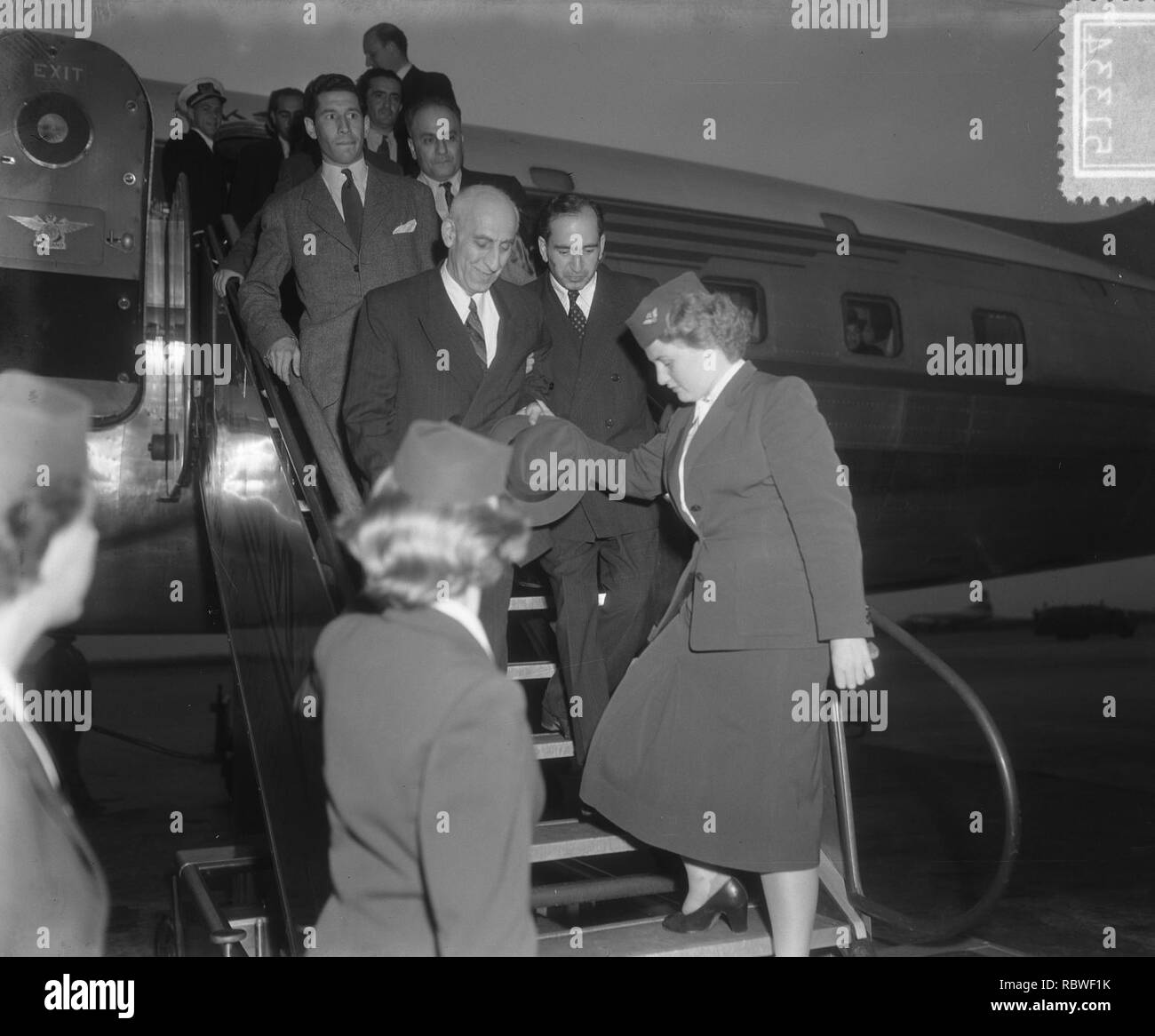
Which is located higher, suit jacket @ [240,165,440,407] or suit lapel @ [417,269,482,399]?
suit jacket @ [240,165,440,407]

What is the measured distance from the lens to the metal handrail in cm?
262

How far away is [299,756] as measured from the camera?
2.56 meters

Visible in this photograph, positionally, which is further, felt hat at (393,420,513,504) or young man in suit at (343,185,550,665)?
young man in suit at (343,185,550,665)

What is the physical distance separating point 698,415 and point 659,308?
247mm

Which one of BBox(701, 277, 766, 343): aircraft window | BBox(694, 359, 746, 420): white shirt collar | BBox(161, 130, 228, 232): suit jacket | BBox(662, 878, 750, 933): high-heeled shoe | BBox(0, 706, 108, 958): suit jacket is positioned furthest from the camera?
BBox(701, 277, 766, 343): aircraft window

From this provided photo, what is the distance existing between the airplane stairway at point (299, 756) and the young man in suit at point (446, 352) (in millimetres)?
159

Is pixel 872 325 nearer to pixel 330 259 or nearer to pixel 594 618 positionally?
pixel 330 259

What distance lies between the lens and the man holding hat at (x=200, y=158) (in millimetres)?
5570

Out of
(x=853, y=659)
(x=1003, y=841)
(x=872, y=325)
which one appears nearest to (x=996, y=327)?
(x=872, y=325)

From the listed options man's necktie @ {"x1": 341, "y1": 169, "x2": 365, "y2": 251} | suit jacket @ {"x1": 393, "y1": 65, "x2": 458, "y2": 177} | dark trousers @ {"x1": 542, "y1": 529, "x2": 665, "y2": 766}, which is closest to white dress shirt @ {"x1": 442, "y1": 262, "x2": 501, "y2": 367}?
dark trousers @ {"x1": 542, "y1": 529, "x2": 665, "y2": 766}

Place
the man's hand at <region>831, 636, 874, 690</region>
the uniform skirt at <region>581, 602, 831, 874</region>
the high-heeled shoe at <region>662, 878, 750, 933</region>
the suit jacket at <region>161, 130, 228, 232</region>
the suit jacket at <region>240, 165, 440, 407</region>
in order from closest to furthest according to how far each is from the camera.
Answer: the man's hand at <region>831, 636, 874, 690</region> < the uniform skirt at <region>581, 602, 831, 874</region> < the high-heeled shoe at <region>662, 878, 750, 933</region> < the suit jacket at <region>240, 165, 440, 407</region> < the suit jacket at <region>161, 130, 228, 232</region>

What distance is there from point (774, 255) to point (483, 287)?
445 cm

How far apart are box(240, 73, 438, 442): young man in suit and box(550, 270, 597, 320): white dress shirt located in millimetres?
613

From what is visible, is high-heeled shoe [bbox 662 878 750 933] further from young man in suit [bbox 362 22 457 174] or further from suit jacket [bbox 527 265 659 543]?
young man in suit [bbox 362 22 457 174]
